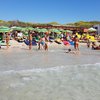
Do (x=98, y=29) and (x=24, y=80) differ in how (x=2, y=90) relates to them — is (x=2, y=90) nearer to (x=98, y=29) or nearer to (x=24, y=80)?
(x=24, y=80)

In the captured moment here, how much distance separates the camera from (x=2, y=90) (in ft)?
23.1

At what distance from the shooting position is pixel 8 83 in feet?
25.9

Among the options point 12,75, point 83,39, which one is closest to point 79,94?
point 12,75

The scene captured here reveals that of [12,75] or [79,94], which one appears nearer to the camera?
[79,94]

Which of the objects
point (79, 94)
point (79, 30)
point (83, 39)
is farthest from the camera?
point (79, 30)

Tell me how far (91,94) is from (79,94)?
0.27 metres

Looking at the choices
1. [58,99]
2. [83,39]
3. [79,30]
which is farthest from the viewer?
[79,30]

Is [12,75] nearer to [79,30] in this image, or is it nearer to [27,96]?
[27,96]

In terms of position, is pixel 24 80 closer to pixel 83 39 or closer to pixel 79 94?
pixel 79 94

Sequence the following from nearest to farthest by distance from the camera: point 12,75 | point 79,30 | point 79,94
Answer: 1. point 79,94
2. point 12,75
3. point 79,30

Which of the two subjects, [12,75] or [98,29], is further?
[98,29]

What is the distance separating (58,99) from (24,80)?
2.27 m

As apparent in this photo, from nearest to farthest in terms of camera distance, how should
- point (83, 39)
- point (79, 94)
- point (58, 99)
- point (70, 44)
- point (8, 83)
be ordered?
point (58, 99) < point (79, 94) < point (8, 83) < point (70, 44) < point (83, 39)

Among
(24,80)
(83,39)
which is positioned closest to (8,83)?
(24,80)
